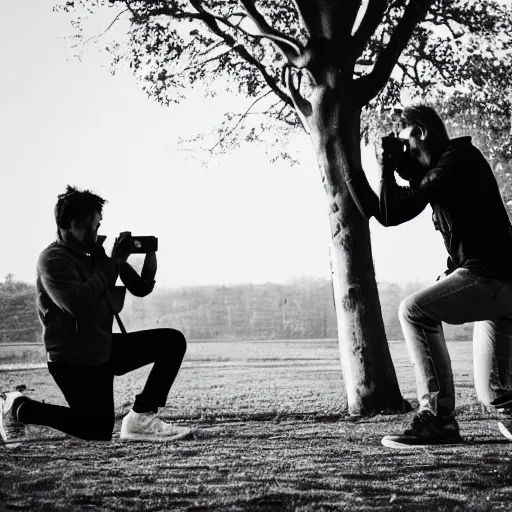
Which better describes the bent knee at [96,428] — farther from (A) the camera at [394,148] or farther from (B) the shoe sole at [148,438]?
(A) the camera at [394,148]

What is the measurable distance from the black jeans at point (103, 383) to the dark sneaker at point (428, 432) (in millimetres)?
1292

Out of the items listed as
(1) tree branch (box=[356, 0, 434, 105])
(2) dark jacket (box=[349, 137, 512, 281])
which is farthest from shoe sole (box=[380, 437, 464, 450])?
(1) tree branch (box=[356, 0, 434, 105])

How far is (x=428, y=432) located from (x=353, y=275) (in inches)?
68.5

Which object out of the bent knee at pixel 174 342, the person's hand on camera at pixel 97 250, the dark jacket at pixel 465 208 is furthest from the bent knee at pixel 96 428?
the dark jacket at pixel 465 208

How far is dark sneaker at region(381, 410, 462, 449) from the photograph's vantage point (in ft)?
11.9

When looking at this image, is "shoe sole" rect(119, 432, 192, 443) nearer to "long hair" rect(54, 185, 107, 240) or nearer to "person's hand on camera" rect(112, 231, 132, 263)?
"person's hand on camera" rect(112, 231, 132, 263)

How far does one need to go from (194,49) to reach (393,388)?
343 cm

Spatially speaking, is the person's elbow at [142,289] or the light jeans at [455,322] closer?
the light jeans at [455,322]

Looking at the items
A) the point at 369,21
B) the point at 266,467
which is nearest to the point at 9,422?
the point at 266,467

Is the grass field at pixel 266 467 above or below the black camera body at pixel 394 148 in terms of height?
below

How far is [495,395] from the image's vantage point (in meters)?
3.79

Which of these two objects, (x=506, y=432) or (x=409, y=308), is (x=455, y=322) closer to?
A: (x=409, y=308)

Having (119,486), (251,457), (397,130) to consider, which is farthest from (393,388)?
(119,486)

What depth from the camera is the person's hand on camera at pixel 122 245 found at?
3.78 meters
